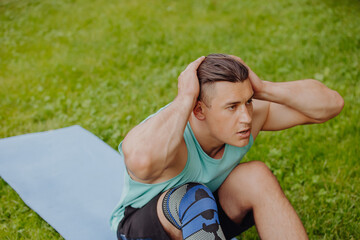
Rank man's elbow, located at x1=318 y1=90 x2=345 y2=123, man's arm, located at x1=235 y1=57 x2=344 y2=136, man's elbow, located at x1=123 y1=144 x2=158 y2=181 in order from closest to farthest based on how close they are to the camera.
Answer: man's elbow, located at x1=123 y1=144 x2=158 y2=181 → man's arm, located at x1=235 y1=57 x2=344 y2=136 → man's elbow, located at x1=318 y1=90 x2=345 y2=123

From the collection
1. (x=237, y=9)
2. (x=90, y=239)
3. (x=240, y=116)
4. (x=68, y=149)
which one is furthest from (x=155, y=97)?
(x=237, y=9)

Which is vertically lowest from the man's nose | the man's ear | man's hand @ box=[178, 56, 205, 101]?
the man's ear

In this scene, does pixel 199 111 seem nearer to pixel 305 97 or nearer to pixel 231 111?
pixel 231 111

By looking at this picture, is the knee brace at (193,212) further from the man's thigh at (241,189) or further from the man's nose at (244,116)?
the man's nose at (244,116)

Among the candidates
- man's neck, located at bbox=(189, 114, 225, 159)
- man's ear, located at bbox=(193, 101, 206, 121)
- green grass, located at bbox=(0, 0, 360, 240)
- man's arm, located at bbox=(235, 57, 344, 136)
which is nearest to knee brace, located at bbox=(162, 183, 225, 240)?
man's neck, located at bbox=(189, 114, 225, 159)

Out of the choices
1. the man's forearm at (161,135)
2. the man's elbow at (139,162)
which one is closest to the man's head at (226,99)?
the man's forearm at (161,135)

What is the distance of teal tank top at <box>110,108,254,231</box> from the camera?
6.31ft

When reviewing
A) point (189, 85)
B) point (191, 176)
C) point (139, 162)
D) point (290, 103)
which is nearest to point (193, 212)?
point (191, 176)

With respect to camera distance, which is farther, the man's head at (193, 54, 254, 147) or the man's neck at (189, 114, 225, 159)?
the man's neck at (189, 114, 225, 159)

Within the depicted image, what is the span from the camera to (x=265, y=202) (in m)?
1.96

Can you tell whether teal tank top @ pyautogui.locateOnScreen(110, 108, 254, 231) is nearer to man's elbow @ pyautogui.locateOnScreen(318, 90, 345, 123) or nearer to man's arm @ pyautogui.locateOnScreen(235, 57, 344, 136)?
man's arm @ pyautogui.locateOnScreen(235, 57, 344, 136)

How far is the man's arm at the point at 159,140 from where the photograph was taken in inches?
65.3

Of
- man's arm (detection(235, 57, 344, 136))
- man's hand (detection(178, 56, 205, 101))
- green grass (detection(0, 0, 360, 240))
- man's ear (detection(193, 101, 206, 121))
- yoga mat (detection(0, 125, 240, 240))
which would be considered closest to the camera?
man's hand (detection(178, 56, 205, 101))

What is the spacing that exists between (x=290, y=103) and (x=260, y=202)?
0.65 meters
